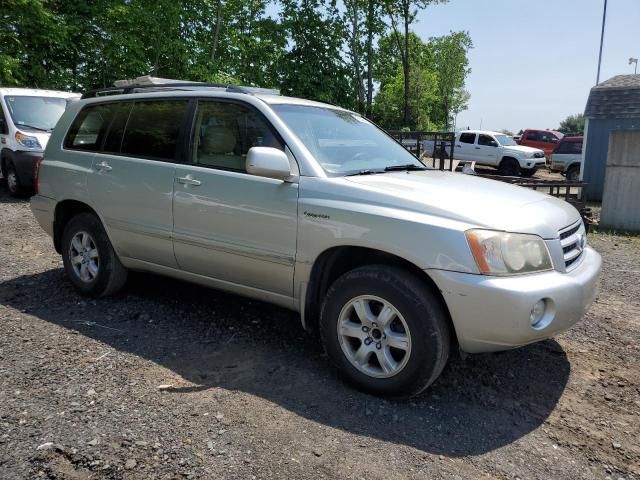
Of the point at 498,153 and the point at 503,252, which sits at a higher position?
the point at 498,153

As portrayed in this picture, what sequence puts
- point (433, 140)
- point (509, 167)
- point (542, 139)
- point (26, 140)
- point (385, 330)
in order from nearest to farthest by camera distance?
point (385, 330), point (26, 140), point (433, 140), point (509, 167), point (542, 139)

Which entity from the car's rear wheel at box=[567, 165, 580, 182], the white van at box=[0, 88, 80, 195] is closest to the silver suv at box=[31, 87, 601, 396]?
the white van at box=[0, 88, 80, 195]

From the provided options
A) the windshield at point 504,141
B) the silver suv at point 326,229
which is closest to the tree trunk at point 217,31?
the windshield at point 504,141

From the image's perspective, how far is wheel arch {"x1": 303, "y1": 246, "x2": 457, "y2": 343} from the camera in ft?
11.0

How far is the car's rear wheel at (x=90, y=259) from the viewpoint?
470 centimetres

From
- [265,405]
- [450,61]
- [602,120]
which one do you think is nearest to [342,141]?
[265,405]

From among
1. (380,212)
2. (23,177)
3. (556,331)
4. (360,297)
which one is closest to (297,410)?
(360,297)

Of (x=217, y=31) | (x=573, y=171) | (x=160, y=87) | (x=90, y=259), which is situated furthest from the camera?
(x=573, y=171)

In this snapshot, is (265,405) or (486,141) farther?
(486,141)

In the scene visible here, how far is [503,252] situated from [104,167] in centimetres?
331

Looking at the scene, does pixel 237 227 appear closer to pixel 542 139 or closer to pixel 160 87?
pixel 160 87

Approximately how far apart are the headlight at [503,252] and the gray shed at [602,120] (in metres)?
14.4

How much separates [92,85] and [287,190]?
16914mm

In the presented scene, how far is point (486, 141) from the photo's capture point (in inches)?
907
